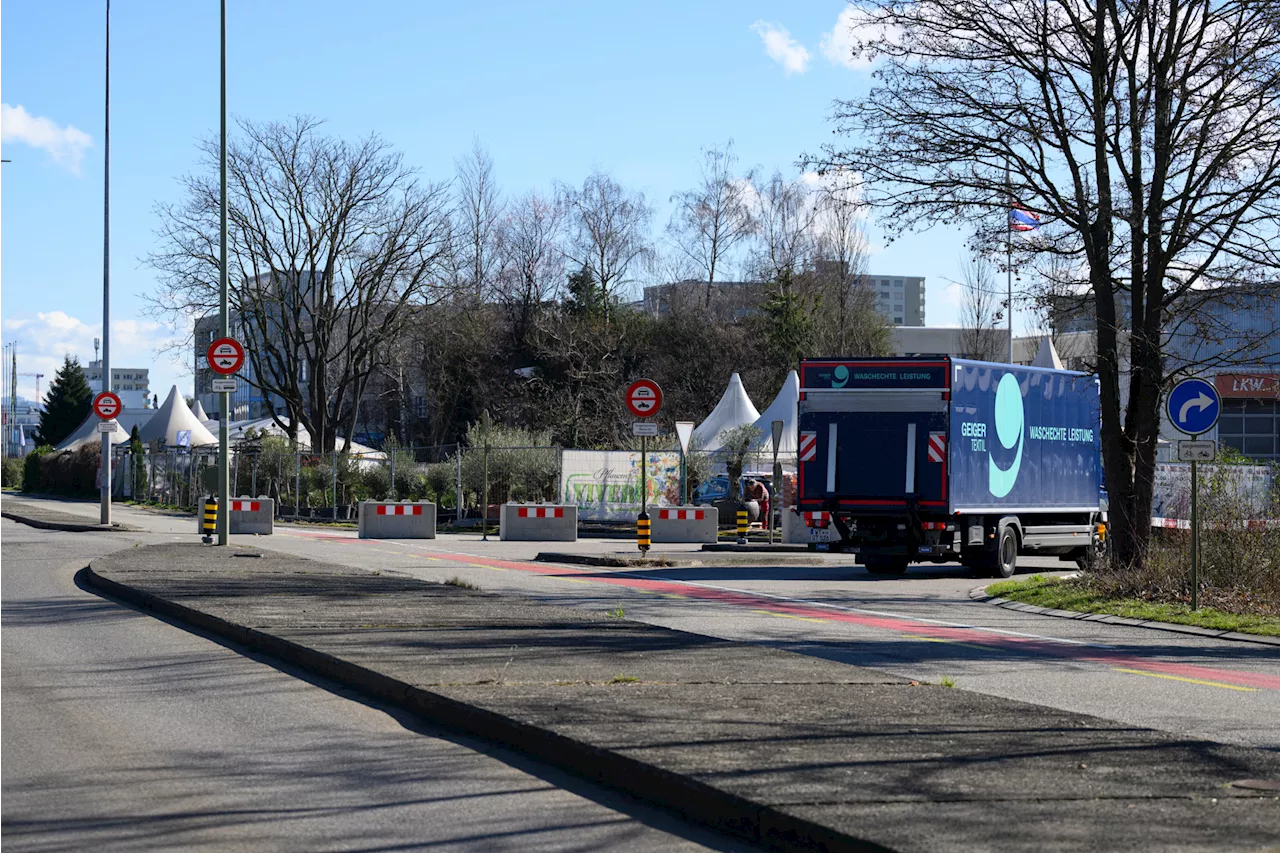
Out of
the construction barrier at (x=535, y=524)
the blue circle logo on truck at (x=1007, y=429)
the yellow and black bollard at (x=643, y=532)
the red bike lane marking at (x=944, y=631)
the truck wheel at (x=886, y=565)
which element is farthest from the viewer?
the construction barrier at (x=535, y=524)

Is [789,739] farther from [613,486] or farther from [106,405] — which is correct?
[613,486]

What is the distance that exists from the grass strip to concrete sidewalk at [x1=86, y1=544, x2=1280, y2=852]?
6.55m

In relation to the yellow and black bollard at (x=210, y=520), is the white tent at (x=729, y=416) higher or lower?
higher

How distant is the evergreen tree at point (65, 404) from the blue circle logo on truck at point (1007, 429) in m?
96.7

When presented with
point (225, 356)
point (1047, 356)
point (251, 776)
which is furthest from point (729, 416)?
point (251, 776)

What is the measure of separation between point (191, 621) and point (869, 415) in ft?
40.5

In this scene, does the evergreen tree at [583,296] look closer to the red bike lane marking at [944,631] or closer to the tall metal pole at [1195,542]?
the red bike lane marking at [944,631]

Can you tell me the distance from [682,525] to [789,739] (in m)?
25.3

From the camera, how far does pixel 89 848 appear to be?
5887mm

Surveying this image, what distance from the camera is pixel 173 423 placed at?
6819 cm

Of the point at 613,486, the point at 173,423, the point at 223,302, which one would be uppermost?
the point at 223,302

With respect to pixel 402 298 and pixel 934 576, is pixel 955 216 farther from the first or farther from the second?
pixel 402 298

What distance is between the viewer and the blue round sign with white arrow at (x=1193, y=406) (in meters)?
16.2

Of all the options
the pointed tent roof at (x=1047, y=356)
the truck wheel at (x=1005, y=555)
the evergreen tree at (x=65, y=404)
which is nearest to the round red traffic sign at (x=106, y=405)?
the truck wheel at (x=1005, y=555)
